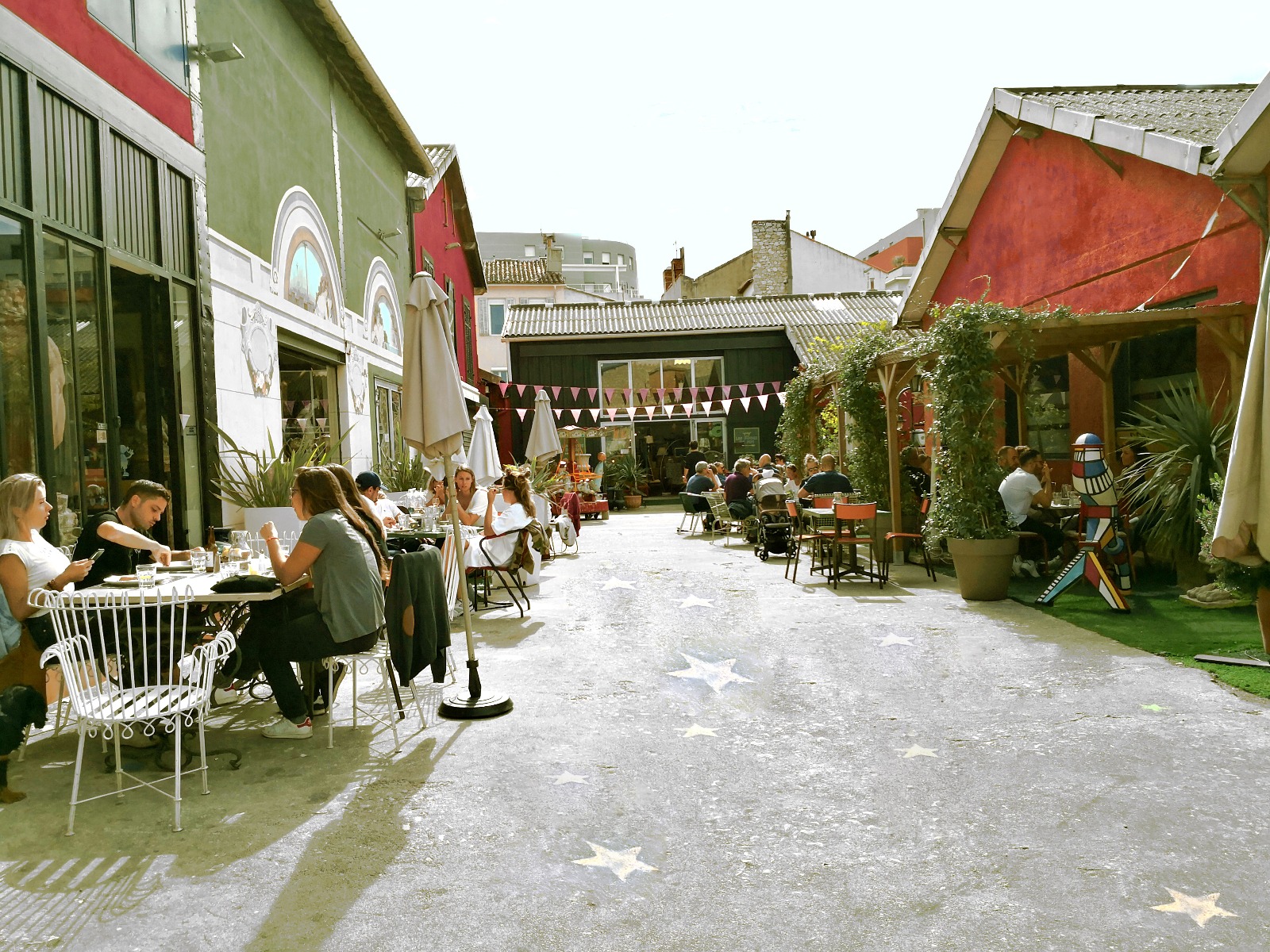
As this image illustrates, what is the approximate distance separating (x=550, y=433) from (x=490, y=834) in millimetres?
13080

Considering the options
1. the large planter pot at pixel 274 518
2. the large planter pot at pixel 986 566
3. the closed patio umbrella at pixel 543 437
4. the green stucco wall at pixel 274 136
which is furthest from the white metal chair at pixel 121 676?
the closed patio umbrella at pixel 543 437

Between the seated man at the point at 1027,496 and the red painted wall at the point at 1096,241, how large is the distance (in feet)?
5.82

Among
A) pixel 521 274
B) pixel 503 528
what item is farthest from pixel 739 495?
pixel 521 274

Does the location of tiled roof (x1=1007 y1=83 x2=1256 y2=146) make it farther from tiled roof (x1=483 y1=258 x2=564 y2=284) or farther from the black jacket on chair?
tiled roof (x1=483 y1=258 x2=564 y2=284)

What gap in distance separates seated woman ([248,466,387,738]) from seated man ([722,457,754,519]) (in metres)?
9.08

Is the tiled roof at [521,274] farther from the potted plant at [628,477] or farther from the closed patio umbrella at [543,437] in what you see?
A: the closed patio umbrella at [543,437]

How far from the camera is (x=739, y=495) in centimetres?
1348

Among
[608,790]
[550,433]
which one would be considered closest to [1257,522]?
[608,790]

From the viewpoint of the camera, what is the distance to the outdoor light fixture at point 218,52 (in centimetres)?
721

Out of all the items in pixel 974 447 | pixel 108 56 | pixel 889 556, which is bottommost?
pixel 889 556

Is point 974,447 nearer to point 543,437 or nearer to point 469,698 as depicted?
point 469,698

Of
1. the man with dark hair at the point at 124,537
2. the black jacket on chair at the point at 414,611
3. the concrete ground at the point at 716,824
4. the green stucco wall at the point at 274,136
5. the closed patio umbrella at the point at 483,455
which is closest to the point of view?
the concrete ground at the point at 716,824

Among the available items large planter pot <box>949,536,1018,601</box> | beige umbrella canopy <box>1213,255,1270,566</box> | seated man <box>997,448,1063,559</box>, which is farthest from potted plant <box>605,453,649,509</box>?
beige umbrella canopy <box>1213,255,1270,566</box>

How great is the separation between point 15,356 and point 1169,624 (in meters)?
7.60
